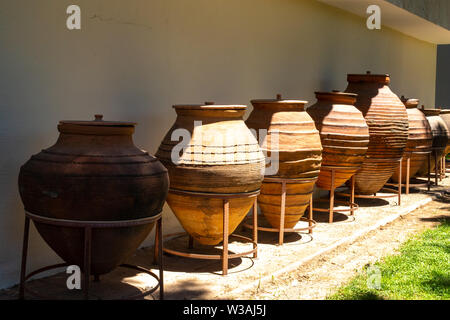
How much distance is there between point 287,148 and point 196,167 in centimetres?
117

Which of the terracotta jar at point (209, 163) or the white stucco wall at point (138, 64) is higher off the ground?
the white stucco wall at point (138, 64)

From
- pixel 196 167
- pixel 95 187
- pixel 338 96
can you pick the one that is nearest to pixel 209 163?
pixel 196 167

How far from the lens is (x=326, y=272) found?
465cm

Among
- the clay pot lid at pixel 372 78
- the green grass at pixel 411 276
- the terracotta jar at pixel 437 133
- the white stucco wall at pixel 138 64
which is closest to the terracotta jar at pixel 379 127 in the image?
the clay pot lid at pixel 372 78

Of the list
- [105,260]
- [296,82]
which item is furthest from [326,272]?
[296,82]

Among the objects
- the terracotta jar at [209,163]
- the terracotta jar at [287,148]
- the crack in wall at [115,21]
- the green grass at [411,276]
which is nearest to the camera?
the green grass at [411,276]

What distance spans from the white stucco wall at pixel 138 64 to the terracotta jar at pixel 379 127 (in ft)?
2.19

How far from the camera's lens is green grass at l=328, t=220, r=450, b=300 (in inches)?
160

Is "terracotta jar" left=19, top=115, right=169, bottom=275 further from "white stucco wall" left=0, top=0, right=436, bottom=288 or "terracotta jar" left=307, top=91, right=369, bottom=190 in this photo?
"terracotta jar" left=307, top=91, right=369, bottom=190

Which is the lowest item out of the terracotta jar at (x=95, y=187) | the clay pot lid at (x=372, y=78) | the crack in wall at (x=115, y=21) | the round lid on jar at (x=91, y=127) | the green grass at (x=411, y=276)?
the green grass at (x=411, y=276)

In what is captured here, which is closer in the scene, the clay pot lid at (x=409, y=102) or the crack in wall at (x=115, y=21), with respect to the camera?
the crack in wall at (x=115, y=21)

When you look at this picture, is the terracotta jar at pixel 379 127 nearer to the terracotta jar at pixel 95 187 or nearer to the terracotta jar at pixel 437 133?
the terracotta jar at pixel 437 133

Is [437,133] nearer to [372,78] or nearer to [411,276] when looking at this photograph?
[372,78]

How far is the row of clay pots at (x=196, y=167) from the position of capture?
337cm
